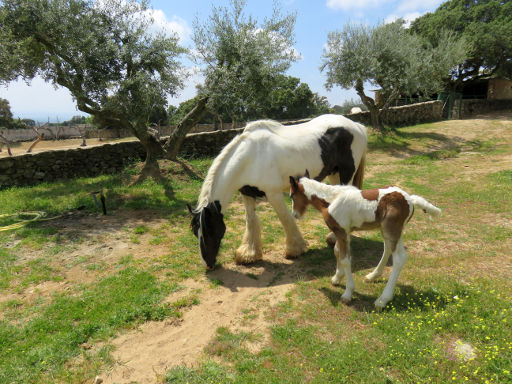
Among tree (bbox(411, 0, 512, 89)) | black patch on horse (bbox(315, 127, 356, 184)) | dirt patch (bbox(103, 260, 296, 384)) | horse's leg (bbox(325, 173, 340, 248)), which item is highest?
tree (bbox(411, 0, 512, 89))

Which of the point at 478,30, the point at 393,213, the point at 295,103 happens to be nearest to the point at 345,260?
the point at 393,213

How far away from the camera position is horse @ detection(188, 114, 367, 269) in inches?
196

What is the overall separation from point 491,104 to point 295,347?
3360cm

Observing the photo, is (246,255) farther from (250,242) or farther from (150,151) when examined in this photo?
(150,151)

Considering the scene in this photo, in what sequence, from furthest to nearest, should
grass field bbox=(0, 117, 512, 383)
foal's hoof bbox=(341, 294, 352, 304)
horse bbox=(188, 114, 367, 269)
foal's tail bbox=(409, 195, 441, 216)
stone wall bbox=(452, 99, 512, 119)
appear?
1. stone wall bbox=(452, 99, 512, 119)
2. horse bbox=(188, 114, 367, 269)
3. foal's hoof bbox=(341, 294, 352, 304)
4. foal's tail bbox=(409, 195, 441, 216)
5. grass field bbox=(0, 117, 512, 383)

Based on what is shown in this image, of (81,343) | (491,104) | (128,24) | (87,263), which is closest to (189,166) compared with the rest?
(128,24)

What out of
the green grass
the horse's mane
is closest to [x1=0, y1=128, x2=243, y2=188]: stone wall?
the green grass

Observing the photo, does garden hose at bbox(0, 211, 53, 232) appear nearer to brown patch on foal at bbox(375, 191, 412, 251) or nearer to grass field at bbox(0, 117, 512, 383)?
grass field at bbox(0, 117, 512, 383)

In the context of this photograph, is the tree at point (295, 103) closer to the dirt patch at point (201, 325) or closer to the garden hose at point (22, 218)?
the garden hose at point (22, 218)

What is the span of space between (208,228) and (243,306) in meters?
1.42

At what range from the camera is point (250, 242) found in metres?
5.52

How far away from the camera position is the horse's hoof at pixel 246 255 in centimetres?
543

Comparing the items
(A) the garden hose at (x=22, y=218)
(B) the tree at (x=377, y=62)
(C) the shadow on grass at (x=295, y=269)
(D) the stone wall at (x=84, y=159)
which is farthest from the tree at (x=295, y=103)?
(C) the shadow on grass at (x=295, y=269)

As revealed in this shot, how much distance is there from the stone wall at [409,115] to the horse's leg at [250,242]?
16.3 m
